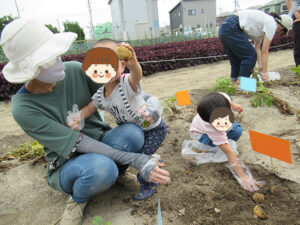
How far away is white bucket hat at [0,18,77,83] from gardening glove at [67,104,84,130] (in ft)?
1.18

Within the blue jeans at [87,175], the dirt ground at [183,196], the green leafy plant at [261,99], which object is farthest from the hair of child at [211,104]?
the green leafy plant at [261,99]

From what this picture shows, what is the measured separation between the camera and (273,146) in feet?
4.18

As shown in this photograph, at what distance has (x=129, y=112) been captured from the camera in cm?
139

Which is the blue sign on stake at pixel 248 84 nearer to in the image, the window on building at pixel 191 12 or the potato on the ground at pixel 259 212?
the potato on the ground at pixel 259 212

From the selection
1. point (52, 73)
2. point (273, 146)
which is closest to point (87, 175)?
point (52, 73)

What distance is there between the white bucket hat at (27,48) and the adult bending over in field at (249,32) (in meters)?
2.51

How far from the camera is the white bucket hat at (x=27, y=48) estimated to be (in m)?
1.05

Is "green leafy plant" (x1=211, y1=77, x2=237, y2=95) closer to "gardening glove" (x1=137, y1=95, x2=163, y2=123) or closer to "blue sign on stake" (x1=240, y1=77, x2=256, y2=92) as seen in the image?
"blue sign on stake" (x1=240, y1=77, x2=256, y2=92)

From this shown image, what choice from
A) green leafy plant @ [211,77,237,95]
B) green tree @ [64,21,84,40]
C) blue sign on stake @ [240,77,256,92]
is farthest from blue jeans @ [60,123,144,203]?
green tree @ [64,21,84,40]

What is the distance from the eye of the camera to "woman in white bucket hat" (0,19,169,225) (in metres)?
1.07

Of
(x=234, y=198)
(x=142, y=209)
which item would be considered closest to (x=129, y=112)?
(x=142, y=209)

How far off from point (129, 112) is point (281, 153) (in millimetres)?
899

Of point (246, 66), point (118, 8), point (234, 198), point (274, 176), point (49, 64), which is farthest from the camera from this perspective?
point (118, 8)

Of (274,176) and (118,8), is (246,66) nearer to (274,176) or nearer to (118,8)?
(274,176)
